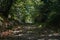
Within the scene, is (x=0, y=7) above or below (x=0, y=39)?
above

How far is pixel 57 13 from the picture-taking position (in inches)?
532

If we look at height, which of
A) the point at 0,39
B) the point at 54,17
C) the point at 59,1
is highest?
the point at 59,1

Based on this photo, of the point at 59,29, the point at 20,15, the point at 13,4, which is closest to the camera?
the point at 59,29

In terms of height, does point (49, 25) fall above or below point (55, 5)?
below

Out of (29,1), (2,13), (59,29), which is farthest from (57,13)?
(29,1)

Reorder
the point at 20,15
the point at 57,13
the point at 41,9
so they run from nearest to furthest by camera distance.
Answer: the point at 57,13 → the point at 41,9 → the point at 20,15

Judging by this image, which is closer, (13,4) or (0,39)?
(0,39)

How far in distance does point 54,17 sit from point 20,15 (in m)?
9.25

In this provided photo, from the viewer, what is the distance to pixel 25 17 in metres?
25.5

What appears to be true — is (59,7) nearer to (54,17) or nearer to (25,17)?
(54,17)

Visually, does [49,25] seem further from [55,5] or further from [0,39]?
[0,39]

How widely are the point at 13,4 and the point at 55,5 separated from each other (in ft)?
22.6

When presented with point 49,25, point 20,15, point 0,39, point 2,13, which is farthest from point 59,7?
point 20,15

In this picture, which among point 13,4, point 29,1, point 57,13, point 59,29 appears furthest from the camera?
point 29,1
